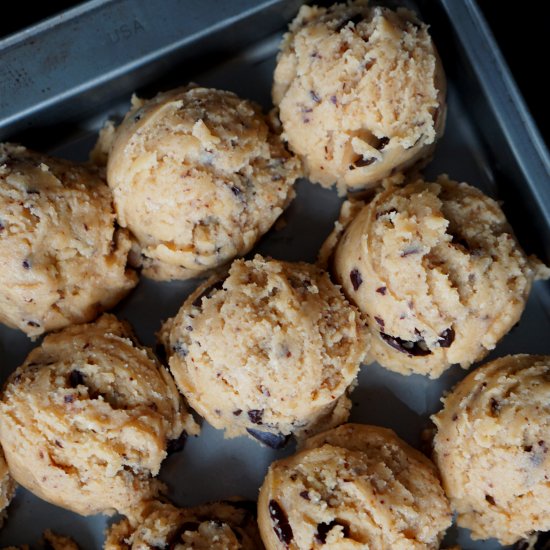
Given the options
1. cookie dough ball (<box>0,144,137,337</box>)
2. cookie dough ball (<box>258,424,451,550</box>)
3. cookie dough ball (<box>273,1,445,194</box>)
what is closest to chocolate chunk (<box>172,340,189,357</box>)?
cookie dough ball (<box>0,144,137,337</box>)

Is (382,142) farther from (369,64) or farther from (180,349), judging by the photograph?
(180,349)

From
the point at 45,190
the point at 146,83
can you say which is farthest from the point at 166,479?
the point at 146,83

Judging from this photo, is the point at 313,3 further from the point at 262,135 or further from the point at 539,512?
the point at 539,512

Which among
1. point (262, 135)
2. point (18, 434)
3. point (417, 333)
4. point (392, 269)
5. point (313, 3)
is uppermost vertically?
point (313, 3)

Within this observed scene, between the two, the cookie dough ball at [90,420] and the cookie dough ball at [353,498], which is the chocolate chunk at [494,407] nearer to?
the cookie dough ball at [353,498]

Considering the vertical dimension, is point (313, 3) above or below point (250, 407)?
above

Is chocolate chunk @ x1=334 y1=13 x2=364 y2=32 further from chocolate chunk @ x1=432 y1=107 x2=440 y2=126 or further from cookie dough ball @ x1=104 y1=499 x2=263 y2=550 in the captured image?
cookie dough ball @ x1=104 y1=499 x2=263 y2=550
